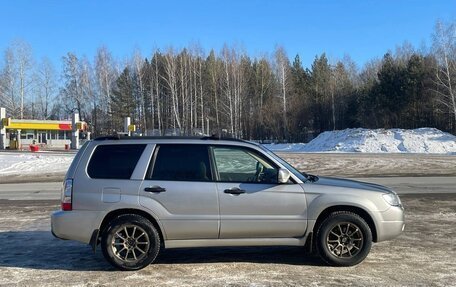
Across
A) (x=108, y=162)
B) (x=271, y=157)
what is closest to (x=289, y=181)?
(x=271, y=157)

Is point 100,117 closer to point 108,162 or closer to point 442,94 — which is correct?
point 442,94

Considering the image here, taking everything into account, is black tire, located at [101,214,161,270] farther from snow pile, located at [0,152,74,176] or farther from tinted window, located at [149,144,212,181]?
snow pile, located at [0,152,74,176]

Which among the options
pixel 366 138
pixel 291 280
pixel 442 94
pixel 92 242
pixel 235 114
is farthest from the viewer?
pixel 235 114

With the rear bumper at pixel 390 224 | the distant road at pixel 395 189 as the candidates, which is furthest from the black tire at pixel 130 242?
the distant road at pixel 395 189

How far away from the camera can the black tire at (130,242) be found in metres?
6.35

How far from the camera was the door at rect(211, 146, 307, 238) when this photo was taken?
6.38m

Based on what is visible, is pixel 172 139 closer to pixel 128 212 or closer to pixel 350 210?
pixel 128 212

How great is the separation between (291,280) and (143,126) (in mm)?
79711

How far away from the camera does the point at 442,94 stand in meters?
54.9

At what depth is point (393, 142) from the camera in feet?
157

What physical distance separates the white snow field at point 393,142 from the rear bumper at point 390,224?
41342 mm

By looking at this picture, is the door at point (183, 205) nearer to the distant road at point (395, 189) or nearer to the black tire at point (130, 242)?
the black tire at point (130, 242)

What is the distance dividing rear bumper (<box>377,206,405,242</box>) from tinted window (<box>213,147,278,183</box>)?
62.2 inches

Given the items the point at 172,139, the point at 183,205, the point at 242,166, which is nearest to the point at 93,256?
the point at 183,205
